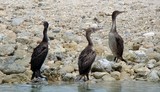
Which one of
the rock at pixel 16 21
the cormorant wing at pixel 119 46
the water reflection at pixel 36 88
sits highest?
the rock at pixel 16 21

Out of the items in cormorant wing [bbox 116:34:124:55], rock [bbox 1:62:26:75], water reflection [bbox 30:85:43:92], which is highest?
cormorant wing [bbox 116:34:124:55]

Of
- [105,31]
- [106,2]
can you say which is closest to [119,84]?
[105,31]

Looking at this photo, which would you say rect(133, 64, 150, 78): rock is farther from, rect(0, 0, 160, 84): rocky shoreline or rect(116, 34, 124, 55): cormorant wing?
rect(116, 34, 124, 55): cormorant wing

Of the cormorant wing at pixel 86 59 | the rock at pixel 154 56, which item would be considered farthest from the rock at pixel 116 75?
the rock at pixel 154 56

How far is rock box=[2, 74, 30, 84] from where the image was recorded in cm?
1390

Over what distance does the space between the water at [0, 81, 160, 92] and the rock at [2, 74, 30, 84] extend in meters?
0.41

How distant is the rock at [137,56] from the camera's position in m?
16.6

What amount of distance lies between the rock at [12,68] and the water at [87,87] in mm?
995

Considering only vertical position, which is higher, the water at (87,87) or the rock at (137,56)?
the rock at (137,56)

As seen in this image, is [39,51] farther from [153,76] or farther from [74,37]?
[74,37]

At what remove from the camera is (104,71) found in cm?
1515

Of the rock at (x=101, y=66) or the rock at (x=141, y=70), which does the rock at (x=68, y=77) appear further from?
the rock at (x=141, y=70)

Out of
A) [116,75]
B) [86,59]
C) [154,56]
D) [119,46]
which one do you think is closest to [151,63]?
[154,56]

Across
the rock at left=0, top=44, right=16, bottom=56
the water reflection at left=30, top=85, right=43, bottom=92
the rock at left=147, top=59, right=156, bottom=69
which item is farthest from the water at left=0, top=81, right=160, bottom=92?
the rock at left=0, top=44, right=16, bottom=56
